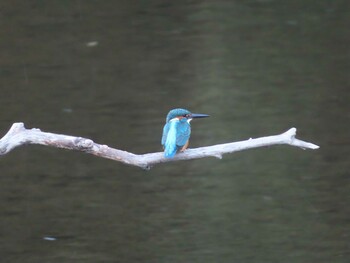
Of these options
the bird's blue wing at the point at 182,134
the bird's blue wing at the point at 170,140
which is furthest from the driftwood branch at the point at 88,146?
the bird's blue wing at the point at 182,134

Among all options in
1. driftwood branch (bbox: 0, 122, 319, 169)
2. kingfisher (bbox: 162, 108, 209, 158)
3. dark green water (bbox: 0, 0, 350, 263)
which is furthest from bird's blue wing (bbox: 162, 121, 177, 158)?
dark green water (bbox: 0, 0, 350, 263)

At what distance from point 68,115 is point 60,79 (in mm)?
177

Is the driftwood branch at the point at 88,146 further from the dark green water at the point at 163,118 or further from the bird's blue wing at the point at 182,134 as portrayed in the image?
the dark green water at the point at 163,118

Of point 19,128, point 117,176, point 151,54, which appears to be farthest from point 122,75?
point 19,128

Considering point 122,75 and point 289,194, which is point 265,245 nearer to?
point 289,194

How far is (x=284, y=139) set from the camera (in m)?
2.95

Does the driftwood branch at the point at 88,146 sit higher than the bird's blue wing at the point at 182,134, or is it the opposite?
the driftwood branch at the point at 88,146

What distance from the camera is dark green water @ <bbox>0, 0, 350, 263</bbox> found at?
14.8 ft

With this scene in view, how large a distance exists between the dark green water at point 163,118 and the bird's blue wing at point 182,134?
1098 mm

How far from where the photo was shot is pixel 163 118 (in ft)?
15.0

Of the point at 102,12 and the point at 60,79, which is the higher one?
the point at 102,12

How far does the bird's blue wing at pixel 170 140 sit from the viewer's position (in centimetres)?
317

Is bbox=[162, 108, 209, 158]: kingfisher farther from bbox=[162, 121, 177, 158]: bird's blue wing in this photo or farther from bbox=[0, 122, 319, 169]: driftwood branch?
bbox=[0, 122, 319, 169]: driftwood branch

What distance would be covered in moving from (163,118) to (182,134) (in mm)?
1210
